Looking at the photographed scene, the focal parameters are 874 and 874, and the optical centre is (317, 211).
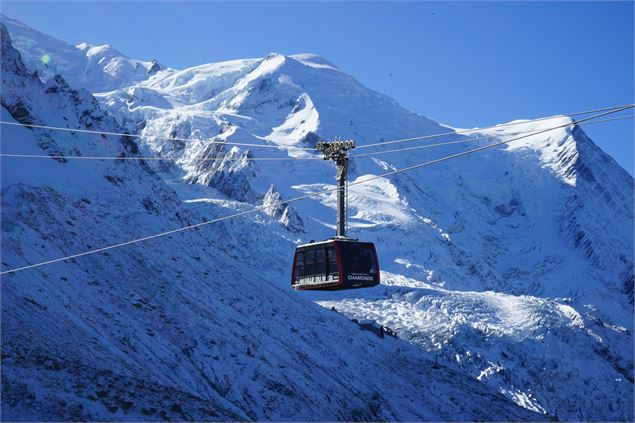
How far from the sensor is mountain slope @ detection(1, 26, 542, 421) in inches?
1807

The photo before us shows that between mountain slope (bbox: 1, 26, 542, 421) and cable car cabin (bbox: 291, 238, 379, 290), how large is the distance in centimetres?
905

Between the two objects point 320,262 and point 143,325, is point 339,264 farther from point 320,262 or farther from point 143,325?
point 143,325

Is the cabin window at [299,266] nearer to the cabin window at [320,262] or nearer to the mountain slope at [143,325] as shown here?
the cabin window at [320,262]

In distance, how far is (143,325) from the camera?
70438 millimetres

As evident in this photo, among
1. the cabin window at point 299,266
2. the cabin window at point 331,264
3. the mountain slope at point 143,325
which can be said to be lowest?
the mountain slope at point 143,325

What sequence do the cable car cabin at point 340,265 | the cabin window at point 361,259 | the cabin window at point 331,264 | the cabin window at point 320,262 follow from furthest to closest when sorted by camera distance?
the cabin window at point 320,262, the cabin window at point 331,264, the cabin window at point 361,259, the cable car cabin at point 340,265

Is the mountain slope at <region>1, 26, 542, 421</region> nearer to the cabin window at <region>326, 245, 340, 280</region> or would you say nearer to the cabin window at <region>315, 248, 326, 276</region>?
the cabin window at <region>315, 248, 326, 276</region>

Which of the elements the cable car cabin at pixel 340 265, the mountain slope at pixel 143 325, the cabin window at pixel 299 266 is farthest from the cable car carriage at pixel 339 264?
the mountain slope at pixel 143 325

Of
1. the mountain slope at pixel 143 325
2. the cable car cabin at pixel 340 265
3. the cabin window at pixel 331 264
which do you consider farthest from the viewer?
the mountain slope at pixel 143 325

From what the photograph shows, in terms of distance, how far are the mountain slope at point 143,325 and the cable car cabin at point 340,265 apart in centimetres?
905

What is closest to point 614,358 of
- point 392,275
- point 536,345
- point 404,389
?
point 536,345

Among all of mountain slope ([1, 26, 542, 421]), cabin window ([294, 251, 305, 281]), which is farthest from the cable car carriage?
mountain slope ([1, 26, 542, 421])

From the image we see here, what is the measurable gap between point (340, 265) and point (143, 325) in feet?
103

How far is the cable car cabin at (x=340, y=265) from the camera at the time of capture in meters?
43.6
